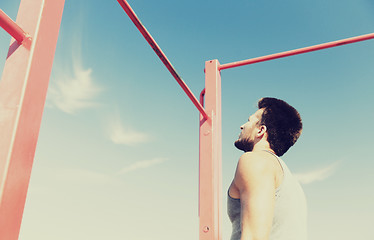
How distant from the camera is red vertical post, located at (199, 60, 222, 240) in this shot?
5.98 feet

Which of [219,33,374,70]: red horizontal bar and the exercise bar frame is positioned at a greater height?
[219,33,374,70]: red horizontal bar

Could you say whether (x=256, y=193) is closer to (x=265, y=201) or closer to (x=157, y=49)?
(x=265, y=201)

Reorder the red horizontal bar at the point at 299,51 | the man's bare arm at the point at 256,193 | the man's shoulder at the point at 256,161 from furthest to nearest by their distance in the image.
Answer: the red horizontal bar at the point at 299,51 < the man's shoulder at the point at 256,161 < the man's bare arm at the point at 256,193

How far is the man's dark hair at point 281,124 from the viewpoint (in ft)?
6.02

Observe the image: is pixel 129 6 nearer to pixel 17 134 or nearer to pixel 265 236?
pixel 17 134

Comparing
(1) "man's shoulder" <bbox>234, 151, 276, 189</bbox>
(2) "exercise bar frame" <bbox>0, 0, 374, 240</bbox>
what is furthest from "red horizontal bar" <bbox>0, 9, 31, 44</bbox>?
(1) "man's shoulder" <bbox>234, 151, 276, 189</bbox>

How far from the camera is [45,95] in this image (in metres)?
0.78

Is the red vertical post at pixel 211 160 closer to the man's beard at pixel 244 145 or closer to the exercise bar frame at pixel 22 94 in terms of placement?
the man's beard at pixel 244 145

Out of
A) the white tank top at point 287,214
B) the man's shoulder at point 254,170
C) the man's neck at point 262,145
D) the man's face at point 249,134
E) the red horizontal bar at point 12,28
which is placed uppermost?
the man's face at point 249,134

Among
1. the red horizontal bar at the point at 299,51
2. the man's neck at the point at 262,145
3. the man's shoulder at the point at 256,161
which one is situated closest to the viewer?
the man's shoulder at the point at 256,161

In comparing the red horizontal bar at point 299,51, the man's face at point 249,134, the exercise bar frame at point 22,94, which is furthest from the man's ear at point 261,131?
the exercise bar frame at point 22,94

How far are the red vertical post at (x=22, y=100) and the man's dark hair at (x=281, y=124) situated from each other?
1353 millimetres

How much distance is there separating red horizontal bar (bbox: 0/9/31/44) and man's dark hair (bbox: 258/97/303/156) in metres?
1.42

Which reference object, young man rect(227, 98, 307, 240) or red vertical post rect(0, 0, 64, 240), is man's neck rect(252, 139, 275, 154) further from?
red vertical post rect(0, 0, 64, 240)
